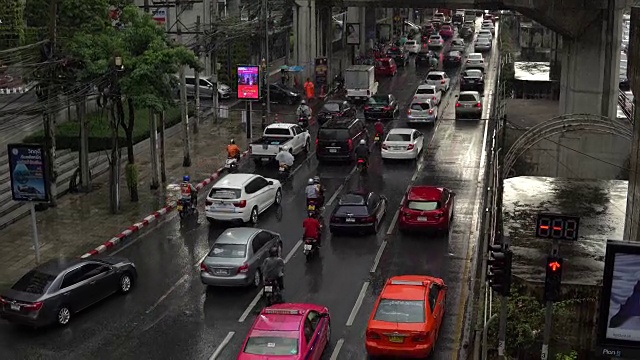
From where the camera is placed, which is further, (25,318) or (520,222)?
(520,222)

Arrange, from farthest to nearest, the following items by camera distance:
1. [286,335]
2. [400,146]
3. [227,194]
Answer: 1. [400,146]
2. [227,194]
3. [286,335]

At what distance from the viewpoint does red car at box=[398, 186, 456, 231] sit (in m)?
27.5

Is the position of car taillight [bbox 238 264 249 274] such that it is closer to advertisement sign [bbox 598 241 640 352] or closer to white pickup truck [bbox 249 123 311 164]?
advertisement sign [bbox 598 241 640 352]

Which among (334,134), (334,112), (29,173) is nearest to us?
(29,173)

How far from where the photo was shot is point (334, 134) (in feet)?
125

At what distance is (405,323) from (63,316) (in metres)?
8.82

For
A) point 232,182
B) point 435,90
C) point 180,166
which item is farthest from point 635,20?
point 435,90

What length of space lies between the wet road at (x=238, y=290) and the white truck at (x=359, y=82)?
20165mm

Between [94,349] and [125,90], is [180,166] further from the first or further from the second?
[94,349]

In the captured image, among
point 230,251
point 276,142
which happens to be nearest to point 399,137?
point 276,142

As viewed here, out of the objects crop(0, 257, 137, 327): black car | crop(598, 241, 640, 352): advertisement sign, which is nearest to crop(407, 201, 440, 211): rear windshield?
crop(0, 257, 137, 327): black car

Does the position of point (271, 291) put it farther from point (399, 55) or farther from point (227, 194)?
point (399, 55)

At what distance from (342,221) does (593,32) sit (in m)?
18.3

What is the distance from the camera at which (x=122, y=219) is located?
100ft
